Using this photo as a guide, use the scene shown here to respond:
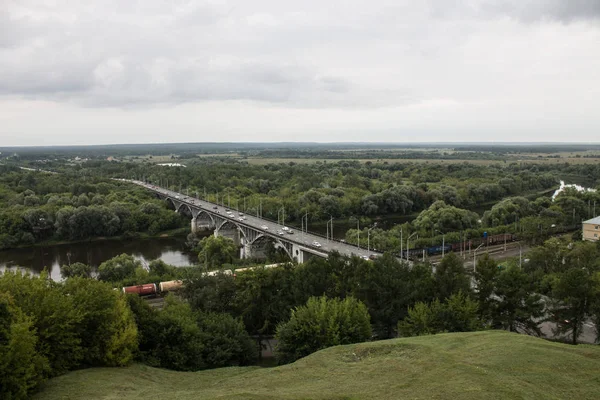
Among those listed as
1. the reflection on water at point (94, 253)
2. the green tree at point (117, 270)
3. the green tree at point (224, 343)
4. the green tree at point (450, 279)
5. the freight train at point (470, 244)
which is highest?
the green tree at point (450, 279)

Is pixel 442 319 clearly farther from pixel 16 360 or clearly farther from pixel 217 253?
pixel 217 253

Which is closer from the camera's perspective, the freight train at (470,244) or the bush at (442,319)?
the bush at (442,319)

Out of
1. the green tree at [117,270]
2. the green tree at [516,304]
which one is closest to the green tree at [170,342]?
the green tree at [516,304]

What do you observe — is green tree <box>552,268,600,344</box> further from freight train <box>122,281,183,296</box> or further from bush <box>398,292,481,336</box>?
freight train <box>122,281,183,296</box>

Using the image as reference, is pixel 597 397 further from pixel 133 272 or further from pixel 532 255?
pixel 133 272

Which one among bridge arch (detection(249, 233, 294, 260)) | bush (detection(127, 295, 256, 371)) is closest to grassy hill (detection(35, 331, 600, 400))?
bush (detection(127, 295, 256, 371))

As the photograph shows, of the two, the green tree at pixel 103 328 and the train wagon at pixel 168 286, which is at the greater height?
the green tree at pixel 103 328

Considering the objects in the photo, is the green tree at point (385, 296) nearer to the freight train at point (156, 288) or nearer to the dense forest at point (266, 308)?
the dense forest at point (266, 308)

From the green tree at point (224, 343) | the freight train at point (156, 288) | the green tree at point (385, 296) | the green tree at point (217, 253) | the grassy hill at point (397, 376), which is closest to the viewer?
the grassy hill at point (397, 376)
